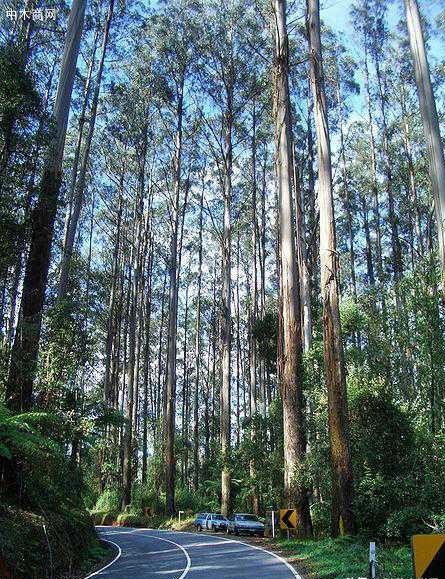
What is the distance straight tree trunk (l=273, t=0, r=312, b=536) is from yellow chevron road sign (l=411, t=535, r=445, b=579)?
41.8 ft

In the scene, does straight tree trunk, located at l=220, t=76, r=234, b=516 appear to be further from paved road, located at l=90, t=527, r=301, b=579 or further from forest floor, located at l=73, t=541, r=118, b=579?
forest floor, located at l=73, t=541, r=118, b=579

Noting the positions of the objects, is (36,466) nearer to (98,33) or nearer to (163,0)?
(98,33)

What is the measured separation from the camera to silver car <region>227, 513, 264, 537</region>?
21.8m

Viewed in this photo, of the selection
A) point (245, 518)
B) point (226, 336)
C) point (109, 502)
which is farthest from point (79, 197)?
point (109, 502)

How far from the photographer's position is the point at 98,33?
2477 centimetres

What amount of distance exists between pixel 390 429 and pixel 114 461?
2965 cm

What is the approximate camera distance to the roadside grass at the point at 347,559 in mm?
9305

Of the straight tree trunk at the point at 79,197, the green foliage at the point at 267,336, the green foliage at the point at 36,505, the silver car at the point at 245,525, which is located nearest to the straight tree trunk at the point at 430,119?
the green foliage at the point at 36,505

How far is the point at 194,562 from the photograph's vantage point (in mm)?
12984

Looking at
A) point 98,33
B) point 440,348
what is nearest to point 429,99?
point 440,348

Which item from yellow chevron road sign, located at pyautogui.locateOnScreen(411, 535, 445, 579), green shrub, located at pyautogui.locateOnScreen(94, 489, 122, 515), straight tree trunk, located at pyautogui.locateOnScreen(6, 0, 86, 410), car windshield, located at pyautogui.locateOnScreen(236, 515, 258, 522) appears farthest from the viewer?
green shrub, located at pyautogui.locateOnScreen(94, 489, 122, 515)

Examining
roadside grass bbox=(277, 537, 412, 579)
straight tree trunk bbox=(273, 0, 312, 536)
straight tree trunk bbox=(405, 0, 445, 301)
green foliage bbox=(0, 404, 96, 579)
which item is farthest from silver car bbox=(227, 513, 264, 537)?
straight tree trunk bbox=(405, 0, 445, 301)

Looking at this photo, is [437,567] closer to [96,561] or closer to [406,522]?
[406,522]

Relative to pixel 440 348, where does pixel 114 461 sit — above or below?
below
